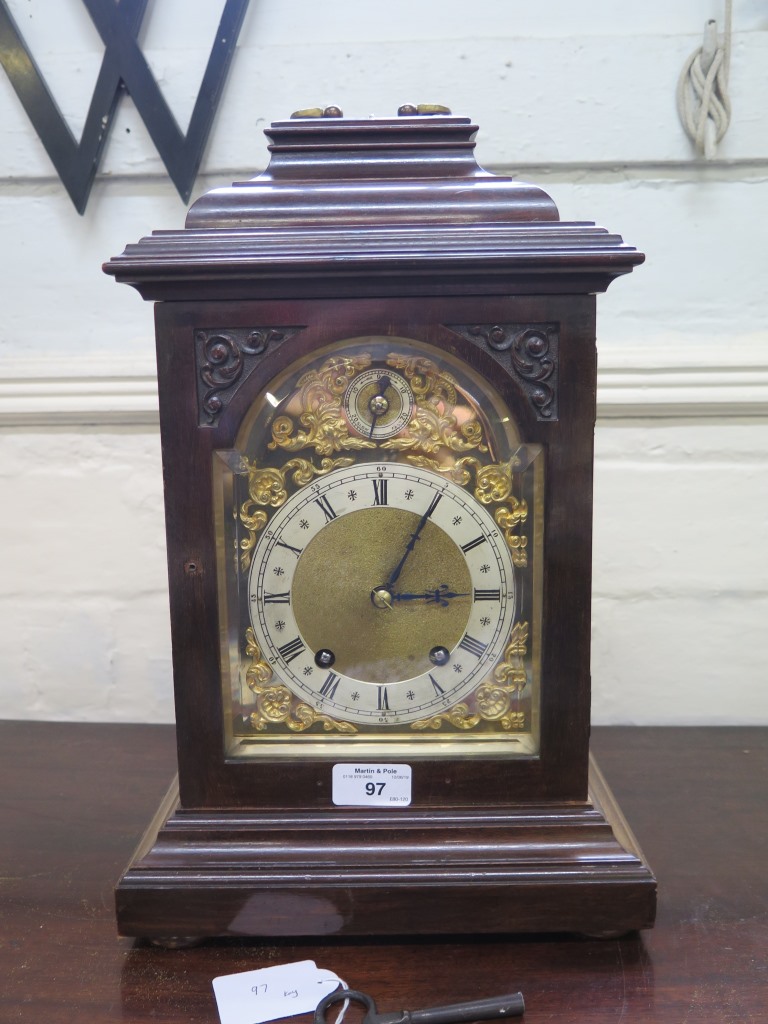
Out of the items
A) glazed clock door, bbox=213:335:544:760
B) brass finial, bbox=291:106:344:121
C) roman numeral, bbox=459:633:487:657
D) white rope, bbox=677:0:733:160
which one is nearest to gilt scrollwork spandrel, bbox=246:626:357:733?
glazed clock door, bbox=213:335:544:760

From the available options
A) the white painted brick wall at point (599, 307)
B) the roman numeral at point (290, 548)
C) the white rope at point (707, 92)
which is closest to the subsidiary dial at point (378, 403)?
the roman numeral at point (290, 548)

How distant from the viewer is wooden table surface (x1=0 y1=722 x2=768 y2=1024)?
66cm

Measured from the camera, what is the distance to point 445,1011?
633 mm

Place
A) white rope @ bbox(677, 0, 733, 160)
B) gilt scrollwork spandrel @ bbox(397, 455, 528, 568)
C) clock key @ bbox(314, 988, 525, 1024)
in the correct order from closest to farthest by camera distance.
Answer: clock key @ bbox(314, 988, 525, 1024) < gilt scrollwork spandrel @ bbox(397, 455, 528, 568) < white rope @ bbox(677, 0, 733, 160)

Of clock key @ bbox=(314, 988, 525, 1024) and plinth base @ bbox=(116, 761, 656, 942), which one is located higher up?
plinth base @ bbox=(116, 761, 656, 942)

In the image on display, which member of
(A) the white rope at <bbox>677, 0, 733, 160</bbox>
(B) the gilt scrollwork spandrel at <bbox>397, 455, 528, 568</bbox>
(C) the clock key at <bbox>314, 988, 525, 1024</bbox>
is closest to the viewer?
(C) the clock key at <bbox>314, 988, 525, 1024</bbox>

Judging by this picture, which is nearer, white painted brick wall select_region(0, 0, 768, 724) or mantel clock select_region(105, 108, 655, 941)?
mantel clock select_region(105, 108, 655, 941)

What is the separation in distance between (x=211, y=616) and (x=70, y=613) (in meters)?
0.54

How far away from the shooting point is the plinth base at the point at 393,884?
72cm

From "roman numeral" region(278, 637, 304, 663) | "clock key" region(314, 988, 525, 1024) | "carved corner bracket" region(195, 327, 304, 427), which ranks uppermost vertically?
"carved corner bracket" region(195, 327, 304, 427)

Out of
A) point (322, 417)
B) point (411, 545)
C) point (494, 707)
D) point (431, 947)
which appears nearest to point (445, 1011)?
point (431, 947)

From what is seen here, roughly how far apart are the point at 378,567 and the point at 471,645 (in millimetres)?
99

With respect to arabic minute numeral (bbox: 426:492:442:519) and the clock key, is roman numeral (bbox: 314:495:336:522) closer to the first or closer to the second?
arabic minute numeral (bbox: 426:492:442:519)

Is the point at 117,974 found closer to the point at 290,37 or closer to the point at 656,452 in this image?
the point at 656,452
